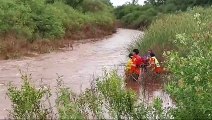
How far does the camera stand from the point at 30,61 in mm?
21312

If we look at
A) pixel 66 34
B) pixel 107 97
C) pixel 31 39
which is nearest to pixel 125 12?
pixel 66 34

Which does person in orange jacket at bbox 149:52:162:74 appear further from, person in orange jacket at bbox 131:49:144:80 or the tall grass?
the tall grass

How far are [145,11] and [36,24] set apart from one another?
3509 cm

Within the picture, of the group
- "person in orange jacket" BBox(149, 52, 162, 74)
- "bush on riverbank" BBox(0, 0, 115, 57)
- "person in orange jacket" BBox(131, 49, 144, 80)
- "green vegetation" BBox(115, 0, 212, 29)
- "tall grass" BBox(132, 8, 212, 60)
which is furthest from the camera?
"green vegetation" BBox(115, 0, 212, 29)

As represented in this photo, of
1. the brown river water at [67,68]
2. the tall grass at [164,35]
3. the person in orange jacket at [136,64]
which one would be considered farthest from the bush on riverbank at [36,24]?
the person in orange jacket at [136,64]

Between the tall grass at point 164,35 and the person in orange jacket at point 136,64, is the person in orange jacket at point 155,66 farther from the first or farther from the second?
the tall grass at point 164,35

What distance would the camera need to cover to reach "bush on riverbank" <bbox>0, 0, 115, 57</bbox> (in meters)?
24.2

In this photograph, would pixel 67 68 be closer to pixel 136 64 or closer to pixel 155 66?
pixel 136 64

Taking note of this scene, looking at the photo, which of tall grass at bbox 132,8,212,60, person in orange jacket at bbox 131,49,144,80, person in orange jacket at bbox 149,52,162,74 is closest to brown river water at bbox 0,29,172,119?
person in orange jacket at bbox 131,49,144,80

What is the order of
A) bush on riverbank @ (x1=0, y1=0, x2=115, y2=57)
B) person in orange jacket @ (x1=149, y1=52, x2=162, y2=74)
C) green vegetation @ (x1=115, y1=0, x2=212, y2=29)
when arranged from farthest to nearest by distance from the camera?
green vegetation @ (x1=115, y1=0, x2=212, y2=29)
bush on riverbank @ (x1=0, y1=0, x2=115, y2=57)
person in orange jacket @ (x1=149, y1=52, x2=162, y2=74)

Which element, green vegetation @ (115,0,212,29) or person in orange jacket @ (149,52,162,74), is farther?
green vegetation @ (115,0,212,29)

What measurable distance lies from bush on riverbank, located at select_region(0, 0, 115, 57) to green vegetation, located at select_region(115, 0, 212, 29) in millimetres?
13620

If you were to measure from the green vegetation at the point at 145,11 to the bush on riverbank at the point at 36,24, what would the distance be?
44.7 feet

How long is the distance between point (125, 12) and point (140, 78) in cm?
5628
